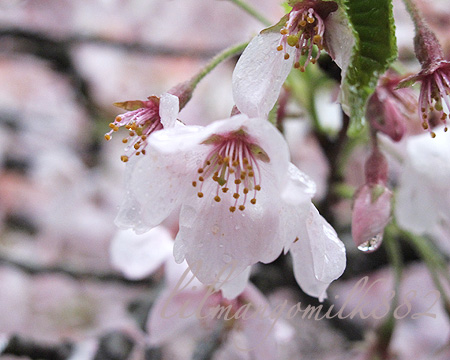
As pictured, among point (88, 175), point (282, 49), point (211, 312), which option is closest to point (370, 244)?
point (282, 49)

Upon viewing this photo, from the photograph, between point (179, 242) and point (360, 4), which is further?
point (179, 242)

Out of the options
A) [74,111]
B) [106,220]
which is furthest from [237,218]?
[74,111]

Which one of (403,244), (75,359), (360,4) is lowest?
(75,359)

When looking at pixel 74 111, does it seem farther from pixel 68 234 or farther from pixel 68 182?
pixel 68 234

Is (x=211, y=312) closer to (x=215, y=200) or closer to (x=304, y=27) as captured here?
(x=215, y=200)

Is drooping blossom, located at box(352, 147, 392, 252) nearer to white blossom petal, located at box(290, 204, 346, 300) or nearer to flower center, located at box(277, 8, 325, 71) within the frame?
white blossom petal, located at box(290, 204, 346, 300)

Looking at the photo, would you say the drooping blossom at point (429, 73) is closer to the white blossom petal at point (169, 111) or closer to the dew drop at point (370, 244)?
the dew drop at point (370, 244)
